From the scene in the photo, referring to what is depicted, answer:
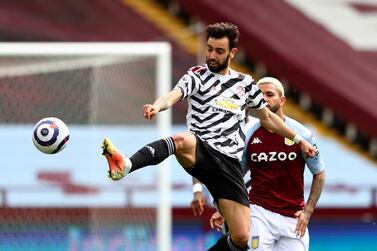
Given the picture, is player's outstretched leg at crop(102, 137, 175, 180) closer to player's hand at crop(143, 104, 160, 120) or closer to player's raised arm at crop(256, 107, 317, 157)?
player's hand at crop(143, 104, 160, 120)

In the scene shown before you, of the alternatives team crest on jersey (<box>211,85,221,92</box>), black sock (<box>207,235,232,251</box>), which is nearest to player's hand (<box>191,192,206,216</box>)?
black sock (<box>207,235,232,251</box>)

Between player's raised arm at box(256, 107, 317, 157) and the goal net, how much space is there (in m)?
2.92

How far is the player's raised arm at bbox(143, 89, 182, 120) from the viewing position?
6344mm

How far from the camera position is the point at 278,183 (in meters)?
7.73

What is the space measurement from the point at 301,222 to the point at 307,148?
567mm

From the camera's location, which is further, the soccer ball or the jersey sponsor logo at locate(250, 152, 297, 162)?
the jersey sponsor logo at locate(250, 152, 297, 162)

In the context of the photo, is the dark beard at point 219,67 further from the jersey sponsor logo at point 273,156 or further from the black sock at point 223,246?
the black sock at point 223,246

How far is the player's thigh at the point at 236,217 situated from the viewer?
735 cm

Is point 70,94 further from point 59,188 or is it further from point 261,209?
point 261,209

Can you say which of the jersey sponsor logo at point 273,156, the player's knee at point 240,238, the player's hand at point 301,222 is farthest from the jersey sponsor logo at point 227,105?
the player's hand at point 301,222

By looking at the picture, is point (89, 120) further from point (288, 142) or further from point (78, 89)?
point (288, 142)

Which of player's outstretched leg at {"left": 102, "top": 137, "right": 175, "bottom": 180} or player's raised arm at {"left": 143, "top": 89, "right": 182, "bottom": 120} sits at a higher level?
player's raised arm at {"left": 143, "top": 89, "right": 182, "bottom": 120}

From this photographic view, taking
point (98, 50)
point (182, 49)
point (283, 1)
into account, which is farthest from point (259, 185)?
point (283, 1)

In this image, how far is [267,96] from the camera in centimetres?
773
